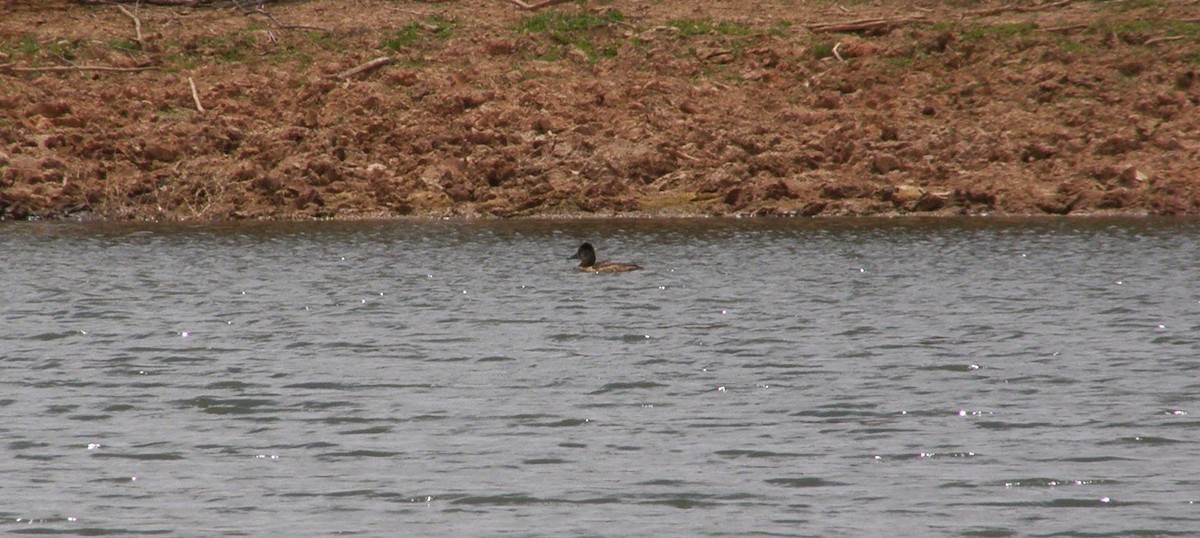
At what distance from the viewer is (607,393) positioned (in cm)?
1493

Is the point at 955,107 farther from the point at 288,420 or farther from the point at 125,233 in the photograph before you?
the point at 288,420

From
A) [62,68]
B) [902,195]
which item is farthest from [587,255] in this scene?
[62,68]

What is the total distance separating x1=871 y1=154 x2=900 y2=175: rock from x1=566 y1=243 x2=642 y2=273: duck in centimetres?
948

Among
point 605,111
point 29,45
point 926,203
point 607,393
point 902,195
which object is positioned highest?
point 607,393

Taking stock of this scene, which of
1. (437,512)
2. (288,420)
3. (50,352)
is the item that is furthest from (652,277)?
(437,512)

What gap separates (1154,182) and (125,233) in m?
17.7

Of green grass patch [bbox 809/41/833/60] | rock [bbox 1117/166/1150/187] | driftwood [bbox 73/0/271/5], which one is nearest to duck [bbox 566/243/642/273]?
rock [bbox 1117/166/1150/187]

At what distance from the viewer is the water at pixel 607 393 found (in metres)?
10.9

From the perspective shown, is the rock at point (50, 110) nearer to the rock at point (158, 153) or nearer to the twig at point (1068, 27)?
the rock at point (158, 153)

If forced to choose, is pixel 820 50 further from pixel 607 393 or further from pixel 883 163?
pixel 607 393

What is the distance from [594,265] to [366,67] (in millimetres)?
14068

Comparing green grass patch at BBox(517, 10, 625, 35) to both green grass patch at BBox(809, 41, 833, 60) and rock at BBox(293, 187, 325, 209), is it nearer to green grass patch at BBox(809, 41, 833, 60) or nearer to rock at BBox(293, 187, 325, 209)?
green grass patch at BBox(809, 41, 833, 60)

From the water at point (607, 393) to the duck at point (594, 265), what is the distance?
0.99 feet

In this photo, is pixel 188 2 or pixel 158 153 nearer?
pixel 158 153
